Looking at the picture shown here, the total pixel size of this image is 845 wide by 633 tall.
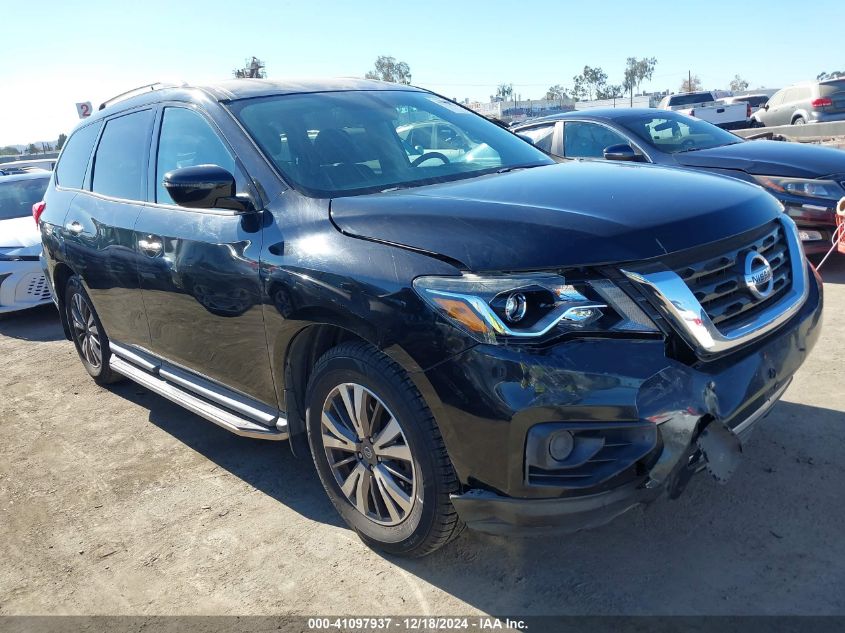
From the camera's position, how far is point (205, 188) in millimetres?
3039

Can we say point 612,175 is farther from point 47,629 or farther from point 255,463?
point 47,629

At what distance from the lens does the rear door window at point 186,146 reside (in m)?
3.40

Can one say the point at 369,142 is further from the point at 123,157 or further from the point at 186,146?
the point at 123,157

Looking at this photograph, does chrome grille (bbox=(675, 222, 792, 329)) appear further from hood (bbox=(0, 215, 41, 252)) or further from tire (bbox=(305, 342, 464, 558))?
hood (bbox=(0, 215, 41, 252))

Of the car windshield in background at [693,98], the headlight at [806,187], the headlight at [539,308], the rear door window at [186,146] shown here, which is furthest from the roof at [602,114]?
the car windshield in background at [693,98]

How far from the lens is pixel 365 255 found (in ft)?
8.47

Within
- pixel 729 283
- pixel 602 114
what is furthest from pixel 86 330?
pixel 602 114

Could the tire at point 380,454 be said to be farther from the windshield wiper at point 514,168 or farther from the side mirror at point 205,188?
the windshield wiper at point 514,168

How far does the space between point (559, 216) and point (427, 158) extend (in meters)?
1.21

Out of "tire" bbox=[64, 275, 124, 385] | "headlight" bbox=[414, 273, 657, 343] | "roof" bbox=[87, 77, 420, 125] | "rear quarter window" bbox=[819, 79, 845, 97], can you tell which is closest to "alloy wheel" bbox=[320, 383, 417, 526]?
"headlight" bbox=[414, 273, 657, 343]

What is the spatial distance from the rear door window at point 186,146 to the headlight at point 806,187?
15.5ft

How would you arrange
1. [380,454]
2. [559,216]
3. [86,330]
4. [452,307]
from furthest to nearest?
[86,330] < [380,454] < [559,216] < [452,307]

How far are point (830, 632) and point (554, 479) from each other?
974mm

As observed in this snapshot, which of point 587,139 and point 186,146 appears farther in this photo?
point 587,139
